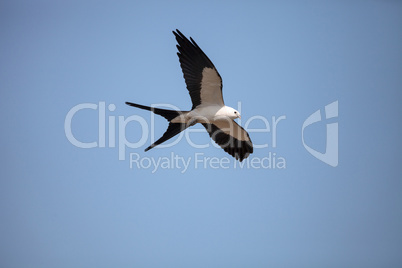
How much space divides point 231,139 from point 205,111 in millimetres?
488

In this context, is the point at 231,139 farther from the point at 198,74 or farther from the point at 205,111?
the point at 198,74

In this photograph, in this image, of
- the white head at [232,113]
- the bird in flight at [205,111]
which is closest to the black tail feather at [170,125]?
the bird in flight at [205,111]

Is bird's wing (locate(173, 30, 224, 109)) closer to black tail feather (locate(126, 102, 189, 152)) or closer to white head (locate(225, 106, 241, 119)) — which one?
white head (locate(225, 106, 241, 119))

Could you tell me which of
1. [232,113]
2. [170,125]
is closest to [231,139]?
[232,113]

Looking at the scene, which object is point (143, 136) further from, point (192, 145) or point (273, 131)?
point (273, 131)

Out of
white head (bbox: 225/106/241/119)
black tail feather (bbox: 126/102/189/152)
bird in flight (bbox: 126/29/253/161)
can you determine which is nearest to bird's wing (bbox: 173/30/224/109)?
bird in flight (bbox: 126/29/253/161)

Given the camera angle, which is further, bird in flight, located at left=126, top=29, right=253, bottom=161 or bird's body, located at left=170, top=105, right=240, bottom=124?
bird's body, located at left=170, top=105, right=240, bottom=124

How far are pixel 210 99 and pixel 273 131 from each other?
1.20m

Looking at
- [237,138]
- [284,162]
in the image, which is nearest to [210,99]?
[237,138]

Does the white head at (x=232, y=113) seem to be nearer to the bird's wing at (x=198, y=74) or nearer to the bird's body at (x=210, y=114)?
the bird's body at (x=210, y=114)

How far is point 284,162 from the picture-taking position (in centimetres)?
579

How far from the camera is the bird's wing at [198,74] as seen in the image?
442cm

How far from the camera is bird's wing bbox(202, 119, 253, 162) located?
16.6ft

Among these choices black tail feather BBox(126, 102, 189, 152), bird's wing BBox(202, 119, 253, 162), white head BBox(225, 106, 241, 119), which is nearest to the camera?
black tail feather BBox(126, 102, 189, 152)
